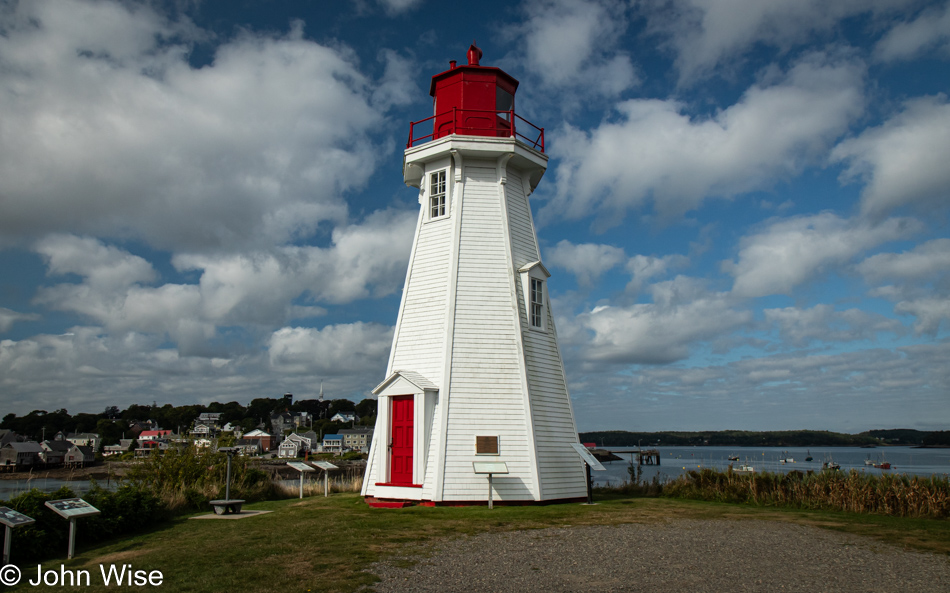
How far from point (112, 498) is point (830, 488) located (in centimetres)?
1516

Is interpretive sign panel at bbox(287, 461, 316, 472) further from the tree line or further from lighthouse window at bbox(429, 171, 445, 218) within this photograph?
the tree line

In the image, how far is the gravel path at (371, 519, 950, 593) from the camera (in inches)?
250

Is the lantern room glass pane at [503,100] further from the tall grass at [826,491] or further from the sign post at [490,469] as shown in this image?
the tall grass at [826,491]

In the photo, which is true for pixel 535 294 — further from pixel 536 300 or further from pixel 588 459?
pixel 588 459

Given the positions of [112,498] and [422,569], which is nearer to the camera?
[422,569]

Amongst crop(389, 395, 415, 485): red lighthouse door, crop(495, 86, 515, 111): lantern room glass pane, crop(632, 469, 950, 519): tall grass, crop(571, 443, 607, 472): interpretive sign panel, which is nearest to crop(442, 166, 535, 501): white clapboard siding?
crop(389, 395, 415, 485): red lighthouse door

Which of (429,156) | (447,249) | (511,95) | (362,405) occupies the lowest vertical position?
(362,405)

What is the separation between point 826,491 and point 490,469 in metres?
8.00

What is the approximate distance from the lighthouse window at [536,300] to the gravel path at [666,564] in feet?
21.4

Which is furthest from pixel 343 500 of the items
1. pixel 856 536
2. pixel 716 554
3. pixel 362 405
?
pixel 362 405

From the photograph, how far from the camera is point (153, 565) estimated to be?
7641mm

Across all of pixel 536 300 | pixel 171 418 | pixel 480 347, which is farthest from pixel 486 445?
pixel 171 418

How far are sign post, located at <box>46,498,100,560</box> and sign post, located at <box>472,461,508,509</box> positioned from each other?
23.2 feet

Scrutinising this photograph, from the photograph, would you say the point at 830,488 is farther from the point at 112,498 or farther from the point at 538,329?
the point at 112,498
